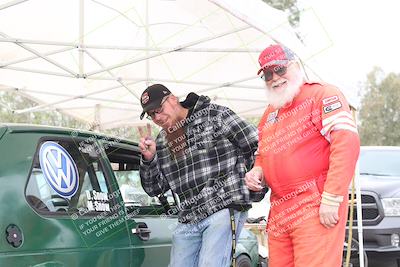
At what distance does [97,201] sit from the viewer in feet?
12.3

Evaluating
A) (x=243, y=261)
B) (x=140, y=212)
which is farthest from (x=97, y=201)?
(x=243, y=261)

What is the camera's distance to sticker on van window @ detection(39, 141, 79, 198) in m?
3.37

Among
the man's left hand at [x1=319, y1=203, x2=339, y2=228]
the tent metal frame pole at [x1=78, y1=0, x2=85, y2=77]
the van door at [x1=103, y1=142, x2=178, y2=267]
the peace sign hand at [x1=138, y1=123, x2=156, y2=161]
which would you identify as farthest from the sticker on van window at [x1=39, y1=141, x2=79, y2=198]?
the tent metal frame pole at [x1=78, y1=0, x2=85, y2=77]

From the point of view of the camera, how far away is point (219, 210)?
386cm

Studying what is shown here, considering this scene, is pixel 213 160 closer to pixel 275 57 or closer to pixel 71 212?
pixel 275 57

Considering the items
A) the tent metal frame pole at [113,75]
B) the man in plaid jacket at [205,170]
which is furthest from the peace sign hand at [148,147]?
the tent metal frame pole at [113,75]

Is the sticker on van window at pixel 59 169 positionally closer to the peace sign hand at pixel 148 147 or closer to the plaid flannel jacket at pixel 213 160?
the peace sign hand at pixel 148 147

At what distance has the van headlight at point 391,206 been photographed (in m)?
7.51

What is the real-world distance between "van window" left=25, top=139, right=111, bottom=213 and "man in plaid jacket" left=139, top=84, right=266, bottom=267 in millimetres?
529

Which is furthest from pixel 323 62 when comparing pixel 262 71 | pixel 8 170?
pixel 8 170

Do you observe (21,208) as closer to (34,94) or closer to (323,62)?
(323,62)

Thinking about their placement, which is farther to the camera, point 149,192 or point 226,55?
point 226,55

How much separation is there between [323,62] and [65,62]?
3576 mm

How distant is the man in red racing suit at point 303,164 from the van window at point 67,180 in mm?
1032
